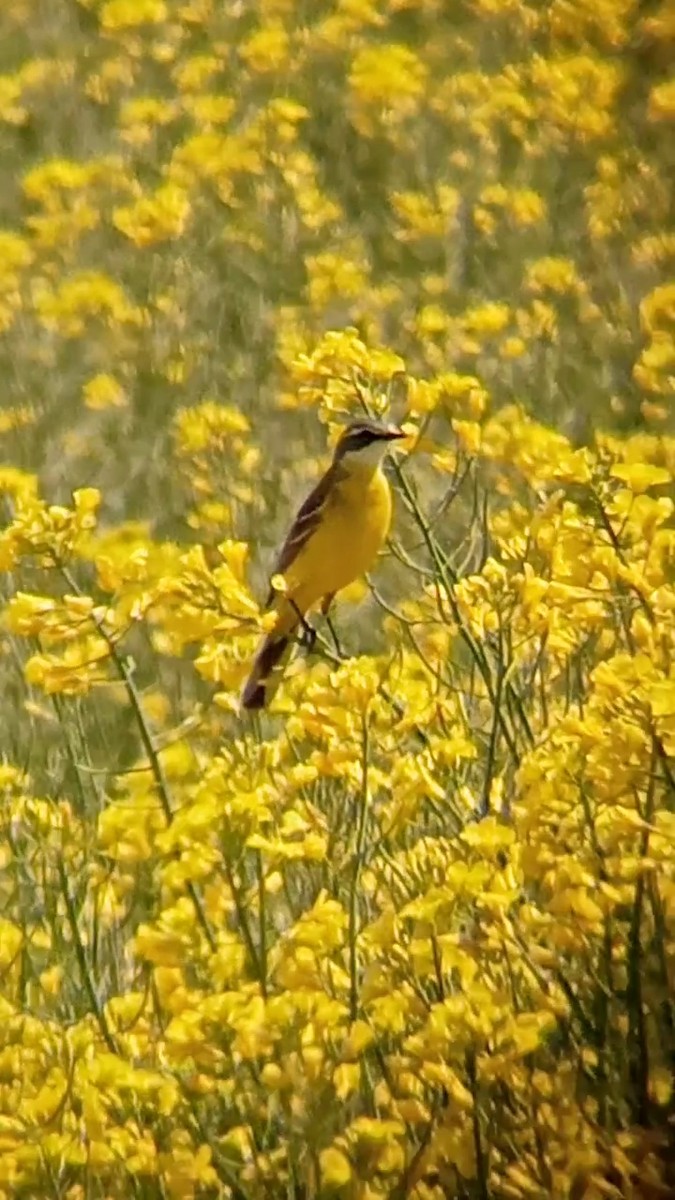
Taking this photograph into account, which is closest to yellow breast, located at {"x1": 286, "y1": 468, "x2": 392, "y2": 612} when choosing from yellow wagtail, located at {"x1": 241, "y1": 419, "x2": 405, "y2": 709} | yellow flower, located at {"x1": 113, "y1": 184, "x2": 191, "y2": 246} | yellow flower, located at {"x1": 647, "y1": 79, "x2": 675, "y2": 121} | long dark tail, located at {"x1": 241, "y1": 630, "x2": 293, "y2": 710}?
yellow wagtail, located at {"x1": 241, "y1": 419, "x2": 405, "y2": 709}

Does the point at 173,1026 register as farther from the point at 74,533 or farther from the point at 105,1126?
the point at 74,533

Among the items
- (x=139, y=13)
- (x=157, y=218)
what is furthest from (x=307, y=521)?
(x=139, y=13)

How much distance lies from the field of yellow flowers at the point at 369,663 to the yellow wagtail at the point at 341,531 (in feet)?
0.12

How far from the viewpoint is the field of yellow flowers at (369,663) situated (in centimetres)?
119

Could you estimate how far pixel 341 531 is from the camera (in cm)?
164

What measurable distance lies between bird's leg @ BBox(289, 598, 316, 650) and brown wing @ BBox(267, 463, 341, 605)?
1.8 inches

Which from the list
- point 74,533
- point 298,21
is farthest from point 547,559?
point 298,21

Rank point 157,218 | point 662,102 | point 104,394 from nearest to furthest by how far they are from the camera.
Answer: point 662,102, point 104,394, point 157,218

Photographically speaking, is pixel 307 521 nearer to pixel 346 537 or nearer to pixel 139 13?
pixel 346 537

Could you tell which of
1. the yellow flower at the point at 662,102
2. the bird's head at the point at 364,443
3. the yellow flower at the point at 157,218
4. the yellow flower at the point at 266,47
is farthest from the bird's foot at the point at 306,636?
the yellow flower at the point at 266,47

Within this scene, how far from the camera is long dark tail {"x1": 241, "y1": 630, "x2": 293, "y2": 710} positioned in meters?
1.49

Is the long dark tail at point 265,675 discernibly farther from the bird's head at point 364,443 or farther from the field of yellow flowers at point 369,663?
the bird's head at point 364,443

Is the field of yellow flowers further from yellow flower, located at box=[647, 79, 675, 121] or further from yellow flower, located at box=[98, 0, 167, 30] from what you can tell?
yellow flower, located at box=[98, 0, 167, 30]

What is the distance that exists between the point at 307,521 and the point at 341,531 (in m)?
0.09
